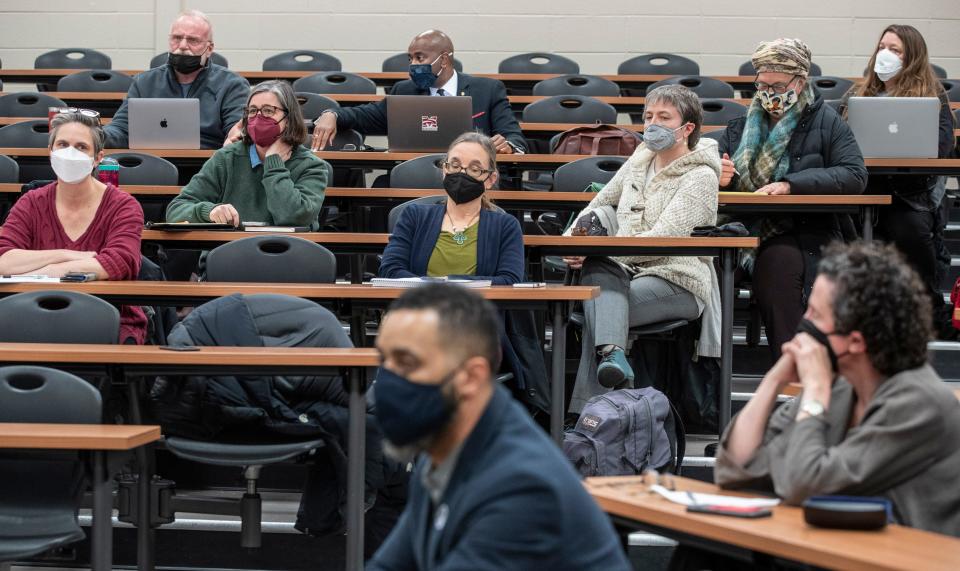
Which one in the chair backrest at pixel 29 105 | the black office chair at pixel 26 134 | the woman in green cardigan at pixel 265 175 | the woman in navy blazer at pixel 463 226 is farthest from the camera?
the chair backrest at pixel 29 105

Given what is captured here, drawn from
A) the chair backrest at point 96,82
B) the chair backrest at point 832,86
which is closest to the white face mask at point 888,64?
the chair backrest at point 832,86

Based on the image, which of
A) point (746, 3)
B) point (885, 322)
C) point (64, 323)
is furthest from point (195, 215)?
point (746, 3)

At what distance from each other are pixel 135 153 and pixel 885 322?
3.83m

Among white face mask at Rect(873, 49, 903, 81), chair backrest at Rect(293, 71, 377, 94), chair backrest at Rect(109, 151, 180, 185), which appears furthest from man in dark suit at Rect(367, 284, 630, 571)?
chair backrest at Rect(293, 71, 377, 94)

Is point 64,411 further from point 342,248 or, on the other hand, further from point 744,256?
point 744,256

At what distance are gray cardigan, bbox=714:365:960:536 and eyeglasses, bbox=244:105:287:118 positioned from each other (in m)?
3.08

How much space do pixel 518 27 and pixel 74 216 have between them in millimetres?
4676

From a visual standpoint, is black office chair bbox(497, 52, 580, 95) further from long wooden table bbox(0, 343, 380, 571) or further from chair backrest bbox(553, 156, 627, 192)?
long wooden table bbox(0, 343, 380, 571)

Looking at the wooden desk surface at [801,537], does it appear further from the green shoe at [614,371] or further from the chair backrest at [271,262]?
the chair backrest at [271,262]

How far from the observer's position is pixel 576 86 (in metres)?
7.29

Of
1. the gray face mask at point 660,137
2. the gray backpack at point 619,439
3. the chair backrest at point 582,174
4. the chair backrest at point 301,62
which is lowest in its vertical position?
the gray backpack at point 619,439

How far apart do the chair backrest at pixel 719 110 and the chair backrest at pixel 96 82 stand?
10.1 ft

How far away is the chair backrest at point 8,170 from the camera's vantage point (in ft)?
17.1

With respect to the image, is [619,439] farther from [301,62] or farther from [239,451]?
[301,62]
